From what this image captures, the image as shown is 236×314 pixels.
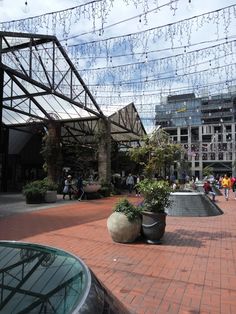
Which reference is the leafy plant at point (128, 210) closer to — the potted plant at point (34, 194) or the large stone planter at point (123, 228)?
the large stone planter at point (123, 228)

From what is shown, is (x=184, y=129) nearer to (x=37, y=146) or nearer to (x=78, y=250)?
(x=37, y=146)

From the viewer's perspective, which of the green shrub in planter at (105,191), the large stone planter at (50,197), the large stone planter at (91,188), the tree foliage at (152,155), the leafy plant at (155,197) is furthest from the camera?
the green shrub in planter at (105,191)

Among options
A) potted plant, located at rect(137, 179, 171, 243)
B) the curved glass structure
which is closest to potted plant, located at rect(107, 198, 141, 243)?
potted plant, located at rect(137, 179, 171, 243)

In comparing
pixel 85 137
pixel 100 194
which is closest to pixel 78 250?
pixel 100 194

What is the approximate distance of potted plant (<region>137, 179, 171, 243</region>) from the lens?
9.42 m

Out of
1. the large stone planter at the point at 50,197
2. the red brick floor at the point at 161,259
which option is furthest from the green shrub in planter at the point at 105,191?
the red brick floor at the point at 161,259

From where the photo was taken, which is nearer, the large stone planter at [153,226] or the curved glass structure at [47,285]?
the curved glass structure at [47,285]

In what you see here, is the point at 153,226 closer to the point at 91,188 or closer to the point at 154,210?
the point at 154,210

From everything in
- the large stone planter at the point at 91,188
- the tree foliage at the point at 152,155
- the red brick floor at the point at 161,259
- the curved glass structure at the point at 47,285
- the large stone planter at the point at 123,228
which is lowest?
the red brick floor at the point at 161,259

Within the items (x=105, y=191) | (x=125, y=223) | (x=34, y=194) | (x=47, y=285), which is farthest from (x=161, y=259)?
(x=105, y=191)

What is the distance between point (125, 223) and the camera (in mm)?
9195

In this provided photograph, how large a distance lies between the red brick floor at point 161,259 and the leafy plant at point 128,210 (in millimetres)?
647

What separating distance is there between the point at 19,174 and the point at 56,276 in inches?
1445

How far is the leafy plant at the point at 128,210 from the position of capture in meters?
9.33
